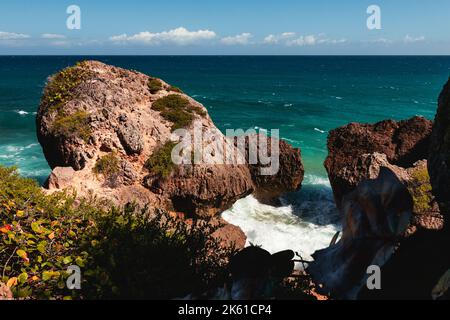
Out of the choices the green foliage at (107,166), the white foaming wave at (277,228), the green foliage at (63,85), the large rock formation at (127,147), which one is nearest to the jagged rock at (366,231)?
the large rock formation at (127,147)

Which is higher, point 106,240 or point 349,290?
point 349,290

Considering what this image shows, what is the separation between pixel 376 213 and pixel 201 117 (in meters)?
17.8

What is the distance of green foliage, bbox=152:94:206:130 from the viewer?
20.4 m

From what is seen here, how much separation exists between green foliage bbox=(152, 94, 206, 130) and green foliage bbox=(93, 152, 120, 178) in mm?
3957

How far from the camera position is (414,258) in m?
5.09

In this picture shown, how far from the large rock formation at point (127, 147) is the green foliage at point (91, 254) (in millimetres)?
7436

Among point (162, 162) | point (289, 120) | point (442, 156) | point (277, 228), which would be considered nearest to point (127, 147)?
point (162, 162)

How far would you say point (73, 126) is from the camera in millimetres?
18094

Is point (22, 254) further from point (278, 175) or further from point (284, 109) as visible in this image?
point (284, 109)

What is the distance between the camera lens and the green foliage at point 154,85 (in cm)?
2320

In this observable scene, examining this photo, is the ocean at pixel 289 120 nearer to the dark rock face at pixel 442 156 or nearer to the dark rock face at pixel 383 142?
the dark rock face at pixel 383 142

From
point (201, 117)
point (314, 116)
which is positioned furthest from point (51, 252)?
Result: point (314, 116)
